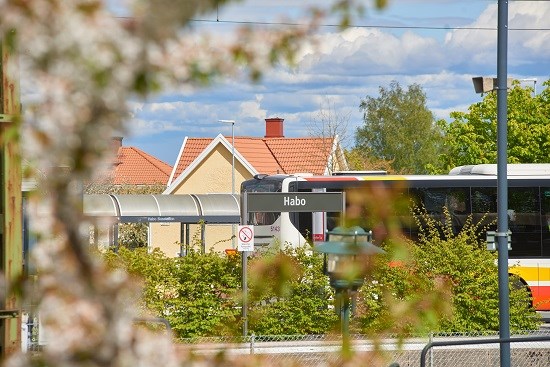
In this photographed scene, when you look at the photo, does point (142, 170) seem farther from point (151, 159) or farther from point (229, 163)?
point (229, 163)

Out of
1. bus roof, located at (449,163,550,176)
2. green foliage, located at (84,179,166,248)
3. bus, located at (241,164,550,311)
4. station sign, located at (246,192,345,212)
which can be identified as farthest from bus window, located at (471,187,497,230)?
green foliage, located at (84,179,166,248)

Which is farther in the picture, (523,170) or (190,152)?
(190,152)

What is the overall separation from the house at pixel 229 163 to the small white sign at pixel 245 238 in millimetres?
37729

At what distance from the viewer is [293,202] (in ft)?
57.8

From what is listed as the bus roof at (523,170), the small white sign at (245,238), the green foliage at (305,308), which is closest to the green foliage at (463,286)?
the green foliage at (305,308)

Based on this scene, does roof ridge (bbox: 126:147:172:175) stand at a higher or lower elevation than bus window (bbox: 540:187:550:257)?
higher

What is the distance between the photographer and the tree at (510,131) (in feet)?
181

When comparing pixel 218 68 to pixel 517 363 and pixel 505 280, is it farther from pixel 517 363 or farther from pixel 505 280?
pixel 517 363

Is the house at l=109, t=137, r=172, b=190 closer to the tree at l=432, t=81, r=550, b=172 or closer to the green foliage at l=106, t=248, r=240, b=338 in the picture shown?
the tree at l=432, t=81, r=550, b=172

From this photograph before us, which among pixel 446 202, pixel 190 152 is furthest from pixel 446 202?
pixel 190 152

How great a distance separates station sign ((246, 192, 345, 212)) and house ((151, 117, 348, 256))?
3785 cm

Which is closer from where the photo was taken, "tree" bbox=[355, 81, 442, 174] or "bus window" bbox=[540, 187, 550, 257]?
"bus window" bbox=[540, 187, 550, 257]

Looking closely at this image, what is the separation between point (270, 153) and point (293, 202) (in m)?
50.2

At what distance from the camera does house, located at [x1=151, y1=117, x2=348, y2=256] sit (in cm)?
5975
